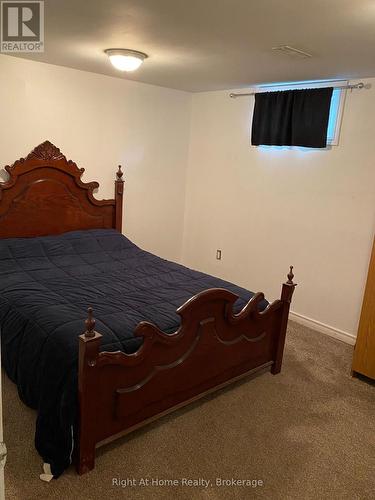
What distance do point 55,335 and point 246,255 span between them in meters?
2.60

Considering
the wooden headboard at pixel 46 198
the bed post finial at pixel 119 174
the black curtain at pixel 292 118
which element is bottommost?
the wooden headboard at pixel 46 198

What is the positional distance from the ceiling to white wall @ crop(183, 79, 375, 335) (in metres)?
0.70

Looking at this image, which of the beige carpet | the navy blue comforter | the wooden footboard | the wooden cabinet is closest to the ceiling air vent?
the wooden cabinet

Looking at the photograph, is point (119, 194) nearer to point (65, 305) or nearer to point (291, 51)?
point (65, 305)

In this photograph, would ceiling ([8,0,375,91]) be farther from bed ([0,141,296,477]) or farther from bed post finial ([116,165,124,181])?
bed ([0,141,296,477])

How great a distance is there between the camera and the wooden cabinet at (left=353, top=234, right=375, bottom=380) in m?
2.72

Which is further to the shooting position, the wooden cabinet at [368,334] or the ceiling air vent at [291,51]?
the wooden cabinet at [368,334]

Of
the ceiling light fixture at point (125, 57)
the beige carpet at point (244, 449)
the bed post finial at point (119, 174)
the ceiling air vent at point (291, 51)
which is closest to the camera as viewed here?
the beige carpet at point (244, 449)

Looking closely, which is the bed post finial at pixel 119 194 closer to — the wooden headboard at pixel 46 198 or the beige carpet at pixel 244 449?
the wooden headboard at pixel 46 198

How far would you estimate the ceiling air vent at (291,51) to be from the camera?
2426 millimetres

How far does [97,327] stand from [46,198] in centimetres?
191

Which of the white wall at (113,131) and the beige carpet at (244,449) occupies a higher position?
the white wall at (113,131)

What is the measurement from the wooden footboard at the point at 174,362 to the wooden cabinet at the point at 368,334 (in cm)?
54

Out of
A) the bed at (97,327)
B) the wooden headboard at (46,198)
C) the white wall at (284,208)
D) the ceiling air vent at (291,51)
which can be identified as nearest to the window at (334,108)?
the white wall at (284,208)
